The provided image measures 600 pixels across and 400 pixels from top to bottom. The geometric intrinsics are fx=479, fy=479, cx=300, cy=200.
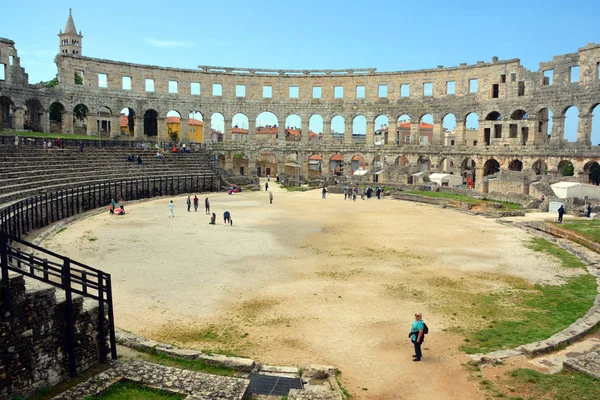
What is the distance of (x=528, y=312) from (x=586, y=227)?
1290 centimetres

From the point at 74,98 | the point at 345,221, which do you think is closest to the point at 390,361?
the point at 345,221

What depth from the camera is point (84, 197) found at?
25703mm

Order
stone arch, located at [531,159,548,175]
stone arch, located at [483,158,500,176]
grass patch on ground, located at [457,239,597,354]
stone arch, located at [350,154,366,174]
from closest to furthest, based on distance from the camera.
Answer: grass patch on ground, located at [457,239,597,354] → stone arch, located at [531,159,548,175] → stone arch, located at [483,158,500,176] → stone arch, located at [350,154,366,174]

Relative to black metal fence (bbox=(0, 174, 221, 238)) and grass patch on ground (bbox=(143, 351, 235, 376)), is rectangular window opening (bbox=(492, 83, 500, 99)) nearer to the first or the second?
black metal fence (bbox=(0, 174, 221, 238))

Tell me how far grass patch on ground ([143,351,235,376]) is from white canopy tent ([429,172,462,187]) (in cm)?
3642

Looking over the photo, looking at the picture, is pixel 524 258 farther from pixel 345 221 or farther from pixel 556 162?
pixel 556 162

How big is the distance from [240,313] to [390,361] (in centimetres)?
393

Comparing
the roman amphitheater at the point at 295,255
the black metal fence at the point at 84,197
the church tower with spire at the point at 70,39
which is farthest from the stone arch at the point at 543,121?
the church tower with spire at the point at 70,39

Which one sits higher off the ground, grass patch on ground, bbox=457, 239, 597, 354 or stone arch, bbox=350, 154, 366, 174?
stone arch, bbox=350, 154, 366, 174

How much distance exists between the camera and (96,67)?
4741 centimetres

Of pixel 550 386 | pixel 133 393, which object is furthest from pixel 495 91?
pixel 133 393

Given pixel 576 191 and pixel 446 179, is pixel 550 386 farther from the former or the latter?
pixel 446 179

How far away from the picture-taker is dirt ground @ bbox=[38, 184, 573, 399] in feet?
30.3

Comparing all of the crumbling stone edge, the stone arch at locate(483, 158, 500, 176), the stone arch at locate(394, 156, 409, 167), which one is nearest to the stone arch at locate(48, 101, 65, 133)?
the stone arch at locate(394, 156, 409, 167)
